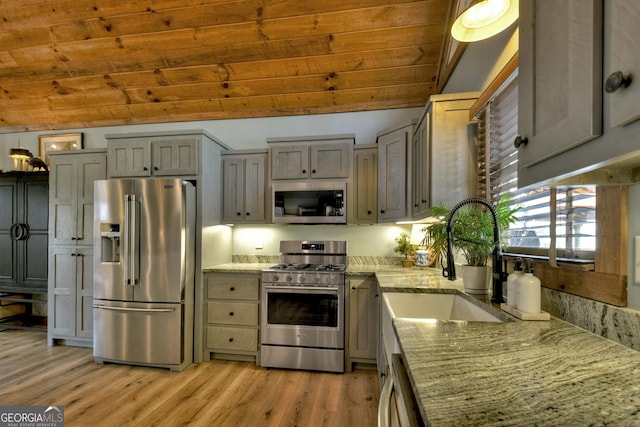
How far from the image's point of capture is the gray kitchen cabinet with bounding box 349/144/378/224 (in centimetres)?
293

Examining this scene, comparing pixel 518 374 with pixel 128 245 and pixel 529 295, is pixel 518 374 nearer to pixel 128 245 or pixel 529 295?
pixel 529 295

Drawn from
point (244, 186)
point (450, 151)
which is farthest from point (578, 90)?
point (244, 186)

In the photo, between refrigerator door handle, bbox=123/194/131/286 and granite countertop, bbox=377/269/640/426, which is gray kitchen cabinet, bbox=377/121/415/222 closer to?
granite countertop, bbox=377/269/640/426

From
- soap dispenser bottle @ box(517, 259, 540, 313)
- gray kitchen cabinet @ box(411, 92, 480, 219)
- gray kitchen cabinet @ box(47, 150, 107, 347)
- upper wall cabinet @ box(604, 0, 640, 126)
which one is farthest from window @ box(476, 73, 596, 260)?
gray kitchen cabinet @ box(47, 150, 107, 347)

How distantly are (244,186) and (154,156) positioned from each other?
92 cm

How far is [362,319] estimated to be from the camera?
2.60 m

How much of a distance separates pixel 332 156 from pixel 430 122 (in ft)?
3.63

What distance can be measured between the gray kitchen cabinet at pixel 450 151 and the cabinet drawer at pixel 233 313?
6.15 ft

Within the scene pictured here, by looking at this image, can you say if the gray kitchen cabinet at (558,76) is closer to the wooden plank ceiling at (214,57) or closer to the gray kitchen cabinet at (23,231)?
the wooden plank ceiling at (214,57)

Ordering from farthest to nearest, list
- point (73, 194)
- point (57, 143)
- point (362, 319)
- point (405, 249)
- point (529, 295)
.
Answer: point (57, 143)
point (73, 194)
point (405, 249)
point (362, 319)
point (529, 295)

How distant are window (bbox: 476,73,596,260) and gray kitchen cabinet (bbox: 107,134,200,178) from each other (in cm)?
251

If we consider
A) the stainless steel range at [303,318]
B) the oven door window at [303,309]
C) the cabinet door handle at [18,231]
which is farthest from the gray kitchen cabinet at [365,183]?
the cabinet door handle at [18,231]

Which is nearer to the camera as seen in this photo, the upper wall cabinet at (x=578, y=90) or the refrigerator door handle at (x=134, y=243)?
the upper wall cabinet at (x=578, y=90)

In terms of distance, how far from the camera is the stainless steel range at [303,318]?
257cm
